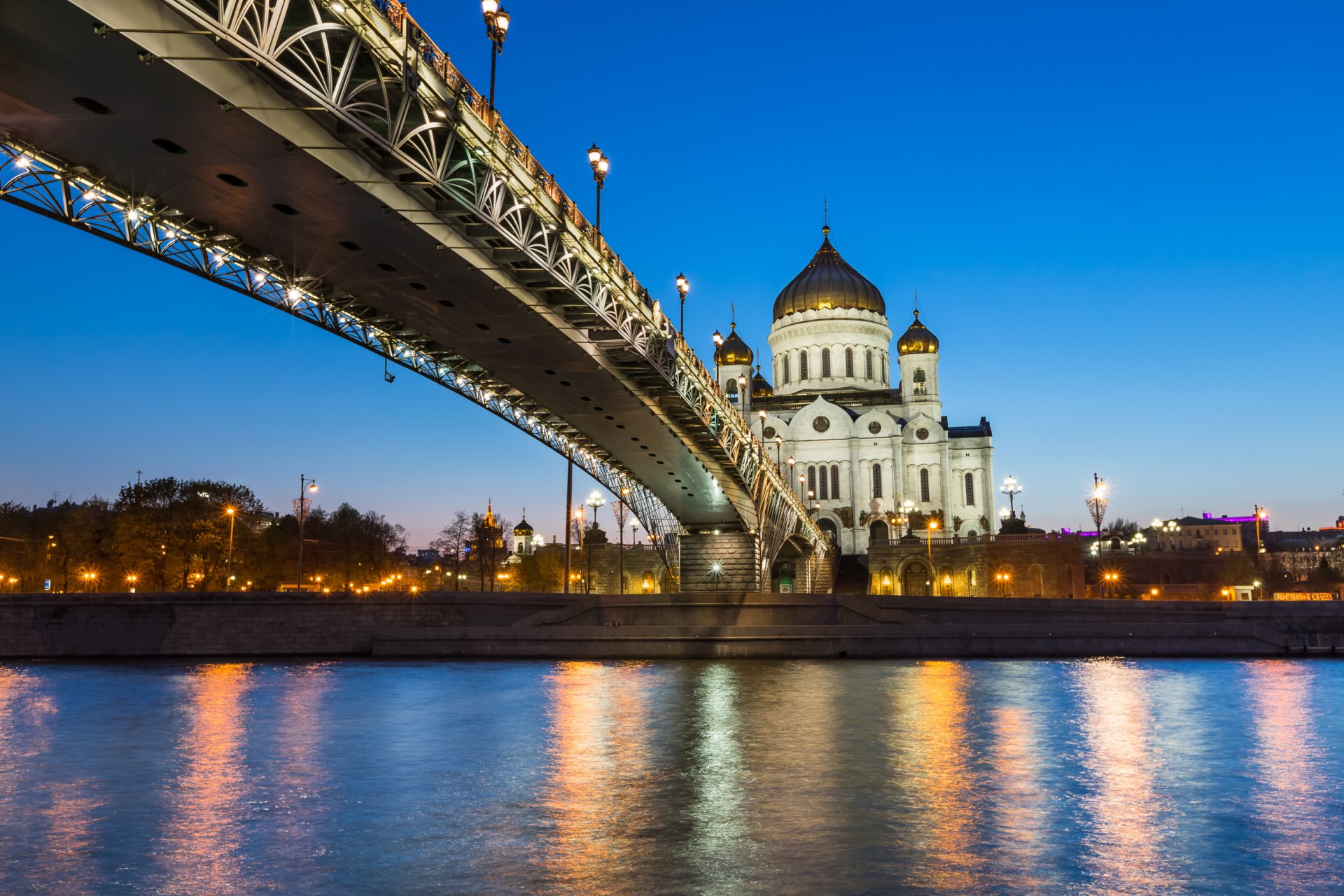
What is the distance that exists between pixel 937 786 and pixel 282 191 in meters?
14.4

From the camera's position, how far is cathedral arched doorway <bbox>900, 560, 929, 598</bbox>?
242 feet

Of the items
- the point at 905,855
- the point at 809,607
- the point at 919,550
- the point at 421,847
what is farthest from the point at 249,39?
the point at 919,550

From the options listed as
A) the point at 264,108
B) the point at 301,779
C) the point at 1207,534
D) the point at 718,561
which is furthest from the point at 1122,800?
the point at 1207,534

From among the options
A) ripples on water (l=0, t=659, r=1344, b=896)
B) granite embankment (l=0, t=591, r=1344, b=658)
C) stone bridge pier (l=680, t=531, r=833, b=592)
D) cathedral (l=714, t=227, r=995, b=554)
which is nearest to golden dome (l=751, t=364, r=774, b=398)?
cathedral (l=714, t=227, r=995, b=554)

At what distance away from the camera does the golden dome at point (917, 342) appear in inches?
3568

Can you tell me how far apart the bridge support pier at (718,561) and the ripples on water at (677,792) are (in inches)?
1233

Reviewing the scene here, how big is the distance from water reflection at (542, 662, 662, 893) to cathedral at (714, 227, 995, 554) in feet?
196

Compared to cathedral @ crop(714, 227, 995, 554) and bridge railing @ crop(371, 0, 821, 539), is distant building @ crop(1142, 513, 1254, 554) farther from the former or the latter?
bridge railing @ crop(371, 0, 821, 539)

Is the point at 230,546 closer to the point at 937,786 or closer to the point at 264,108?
the point at 264,108

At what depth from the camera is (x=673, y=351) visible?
109ft

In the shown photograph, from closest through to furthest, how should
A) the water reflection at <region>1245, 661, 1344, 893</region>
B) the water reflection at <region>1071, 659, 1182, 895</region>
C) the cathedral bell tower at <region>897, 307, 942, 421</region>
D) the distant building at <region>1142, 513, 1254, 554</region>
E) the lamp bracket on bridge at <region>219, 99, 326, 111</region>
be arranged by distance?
the water reflection at <region>1071, 659, 1182, 895</region>
the water reflection at <region>1245, 661, 1344, 893</region>
the lamp bracket on bridge at <region>219, 99, 326, 111</region>
the cathedral bell tower at <region>897, 307, 942, 421</region>
the distant building at <region>1142, 513, 1254, 554</region>

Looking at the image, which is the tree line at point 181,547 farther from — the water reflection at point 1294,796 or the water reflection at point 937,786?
the water reflection at point 1294,796

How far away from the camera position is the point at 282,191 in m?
18.5

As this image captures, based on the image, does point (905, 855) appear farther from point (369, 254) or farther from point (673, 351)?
point (673, 351)
